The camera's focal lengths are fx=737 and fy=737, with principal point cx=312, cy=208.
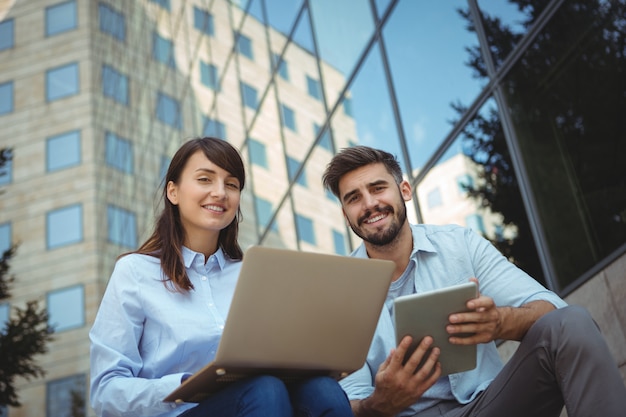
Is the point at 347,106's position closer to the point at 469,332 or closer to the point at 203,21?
the point at 469,332

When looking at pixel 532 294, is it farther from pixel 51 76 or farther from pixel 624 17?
pixel 51 76

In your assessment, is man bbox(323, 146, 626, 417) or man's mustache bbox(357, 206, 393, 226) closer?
man bbox(323, 146, 626, 417)

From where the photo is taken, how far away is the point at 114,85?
26.5 m

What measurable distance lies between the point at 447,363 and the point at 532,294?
0.48 m

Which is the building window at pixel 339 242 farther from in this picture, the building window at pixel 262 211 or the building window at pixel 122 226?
the building window at pixel 122 226

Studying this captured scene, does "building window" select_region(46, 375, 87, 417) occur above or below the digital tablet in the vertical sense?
above

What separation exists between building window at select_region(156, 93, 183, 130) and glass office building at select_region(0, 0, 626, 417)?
0.08 m

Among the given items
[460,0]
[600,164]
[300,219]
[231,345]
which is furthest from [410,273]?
[300,219]

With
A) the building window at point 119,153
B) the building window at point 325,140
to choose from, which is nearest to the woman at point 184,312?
the building window at point 325,140

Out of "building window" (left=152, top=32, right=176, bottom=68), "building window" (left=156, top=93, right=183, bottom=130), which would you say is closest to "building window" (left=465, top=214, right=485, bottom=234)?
"building window" (left=156, top=93, right=183, bottom=130)

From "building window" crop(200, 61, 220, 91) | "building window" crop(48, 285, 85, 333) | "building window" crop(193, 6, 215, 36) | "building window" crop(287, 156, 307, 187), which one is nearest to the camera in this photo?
"building window" crop(287, 156, 307, 187)

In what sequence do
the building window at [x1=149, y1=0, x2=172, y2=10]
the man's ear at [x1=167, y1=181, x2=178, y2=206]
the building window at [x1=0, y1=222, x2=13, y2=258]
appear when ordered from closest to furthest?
the man's ear at [x1=167, y1=181, x2=178, y2=206] < the building window at [x1=149, y1=0, x2=172, y2=10] < the building window at [x1=0, y1=222, x2=13, y2=258]

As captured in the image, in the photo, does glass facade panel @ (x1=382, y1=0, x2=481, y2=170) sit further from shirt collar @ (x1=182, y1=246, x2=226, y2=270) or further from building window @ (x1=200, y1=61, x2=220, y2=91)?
building window @ (x1=200, y1=61, x2=220, y2=91)

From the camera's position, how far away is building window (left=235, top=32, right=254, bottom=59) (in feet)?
39.6
